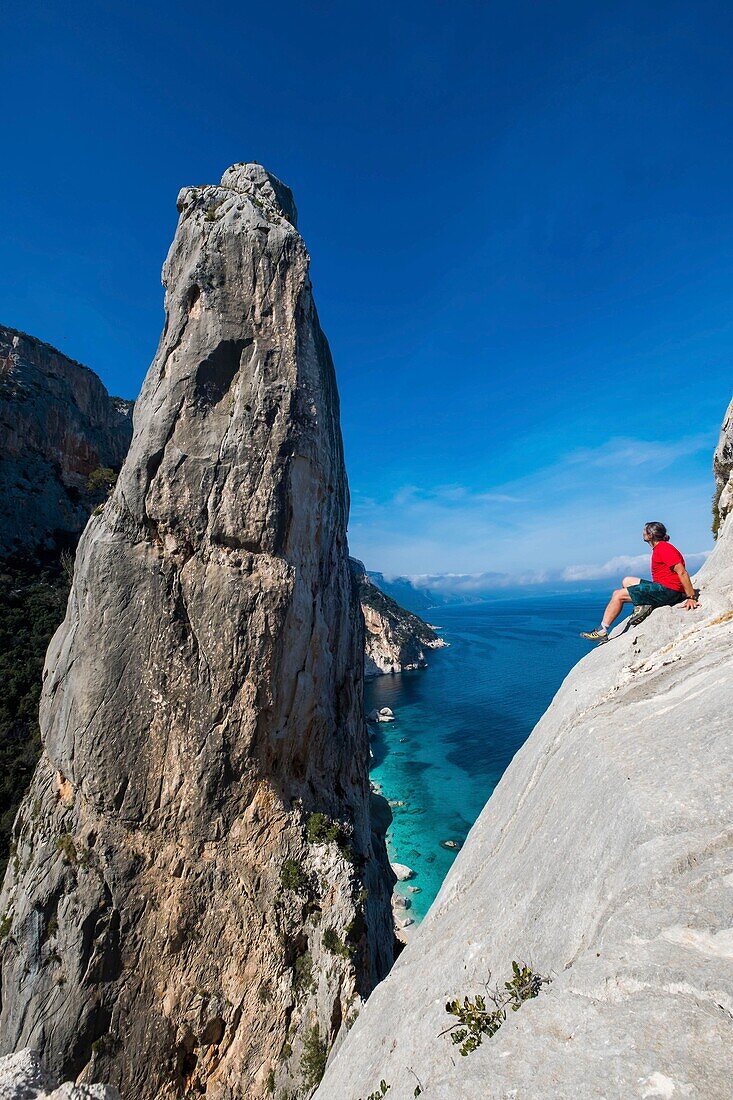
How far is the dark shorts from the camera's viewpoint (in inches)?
264

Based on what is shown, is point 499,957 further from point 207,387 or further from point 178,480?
point 207,387

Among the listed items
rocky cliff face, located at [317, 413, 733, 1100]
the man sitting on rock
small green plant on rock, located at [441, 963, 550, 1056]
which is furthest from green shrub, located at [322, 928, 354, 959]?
the man sitting on rock

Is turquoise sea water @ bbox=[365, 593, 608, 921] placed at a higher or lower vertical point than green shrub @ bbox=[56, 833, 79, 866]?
lower

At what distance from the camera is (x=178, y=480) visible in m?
14.5

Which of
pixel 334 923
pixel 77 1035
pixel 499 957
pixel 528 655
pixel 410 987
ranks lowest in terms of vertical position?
pixel 528 655

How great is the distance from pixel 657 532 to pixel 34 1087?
13040 millimetres

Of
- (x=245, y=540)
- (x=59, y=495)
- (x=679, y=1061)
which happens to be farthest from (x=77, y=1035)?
(x=59, y=495)

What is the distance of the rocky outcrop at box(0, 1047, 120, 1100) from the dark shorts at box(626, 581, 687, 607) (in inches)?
434

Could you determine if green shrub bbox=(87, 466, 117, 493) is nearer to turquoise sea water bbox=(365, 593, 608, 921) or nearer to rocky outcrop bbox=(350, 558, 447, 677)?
turquoise sea water bbox=(365, 593, 608, 921)

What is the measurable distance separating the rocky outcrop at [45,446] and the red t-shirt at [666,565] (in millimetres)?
40919

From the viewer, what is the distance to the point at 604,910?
351 cm

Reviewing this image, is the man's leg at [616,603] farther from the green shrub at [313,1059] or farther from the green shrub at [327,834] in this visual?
the green shrub at [313,1059]

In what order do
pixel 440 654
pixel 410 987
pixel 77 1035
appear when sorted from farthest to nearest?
pixel 440 654 < pixel 77 1035 < pixel 410 987

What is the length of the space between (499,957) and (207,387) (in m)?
16.2
